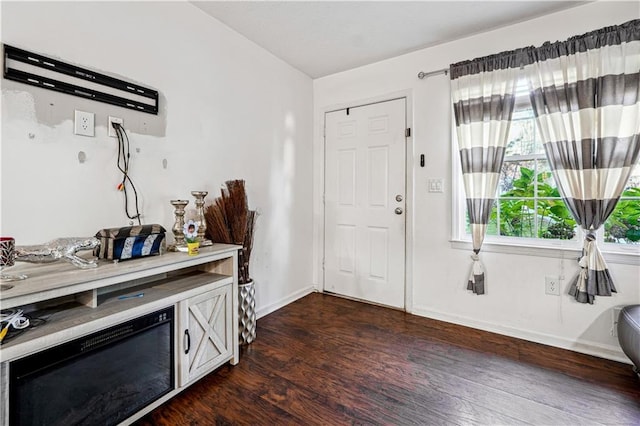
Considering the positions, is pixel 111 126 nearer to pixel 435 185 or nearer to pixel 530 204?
pixel 435 185

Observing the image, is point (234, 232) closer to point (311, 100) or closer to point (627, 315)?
point (311, 100)

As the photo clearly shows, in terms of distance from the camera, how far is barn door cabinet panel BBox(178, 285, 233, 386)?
1.61m

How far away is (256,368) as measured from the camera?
1.93 meters

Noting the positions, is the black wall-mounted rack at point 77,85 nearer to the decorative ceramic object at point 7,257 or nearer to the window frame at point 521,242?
the decorative ceramic object at point 7,257

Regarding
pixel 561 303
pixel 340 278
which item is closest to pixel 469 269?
pixel 561 303

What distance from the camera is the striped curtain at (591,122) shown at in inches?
75.7

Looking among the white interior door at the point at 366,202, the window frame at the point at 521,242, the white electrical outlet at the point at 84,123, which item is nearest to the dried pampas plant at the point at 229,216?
the white electrical outlet at the point at 84,123

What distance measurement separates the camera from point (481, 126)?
94.9 inches

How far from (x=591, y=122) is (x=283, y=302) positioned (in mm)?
2936

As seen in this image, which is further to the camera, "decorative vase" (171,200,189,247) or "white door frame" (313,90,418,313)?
"white door frame" (313,90,418,313)

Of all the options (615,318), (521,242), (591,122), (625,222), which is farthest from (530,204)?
(615,318)

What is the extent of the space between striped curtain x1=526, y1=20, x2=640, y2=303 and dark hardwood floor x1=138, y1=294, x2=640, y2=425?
2.09 feet

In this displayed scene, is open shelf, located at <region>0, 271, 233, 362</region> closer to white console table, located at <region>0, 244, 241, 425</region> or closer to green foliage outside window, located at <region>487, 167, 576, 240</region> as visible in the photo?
white console table, located at <region>0, 244, 241, 425</region>

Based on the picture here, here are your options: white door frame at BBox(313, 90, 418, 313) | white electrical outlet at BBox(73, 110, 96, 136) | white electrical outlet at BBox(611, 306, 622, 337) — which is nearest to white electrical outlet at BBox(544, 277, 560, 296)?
white electrical outlet at BBox(611, 306, 622, 337)
